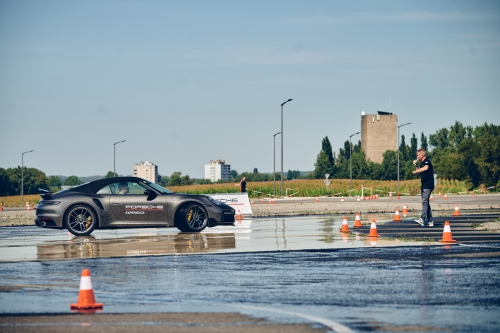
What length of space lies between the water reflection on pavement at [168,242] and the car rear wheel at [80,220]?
356 mm

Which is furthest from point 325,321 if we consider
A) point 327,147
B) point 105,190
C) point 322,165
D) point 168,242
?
point 327,147

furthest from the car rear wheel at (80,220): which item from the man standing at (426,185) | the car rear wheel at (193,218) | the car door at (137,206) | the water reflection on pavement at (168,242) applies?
the man standing at (426,185)

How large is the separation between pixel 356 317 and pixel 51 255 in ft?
27.7

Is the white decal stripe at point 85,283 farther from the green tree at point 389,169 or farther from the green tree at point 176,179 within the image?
the green tree at point 389,169

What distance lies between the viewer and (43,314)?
8703 mm

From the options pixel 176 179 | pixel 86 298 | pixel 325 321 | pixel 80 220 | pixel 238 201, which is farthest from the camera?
pixel 176 179

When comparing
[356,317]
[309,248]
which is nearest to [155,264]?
[309,248]

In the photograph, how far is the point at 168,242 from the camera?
1797 centimetres

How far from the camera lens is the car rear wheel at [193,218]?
20766 millimetres

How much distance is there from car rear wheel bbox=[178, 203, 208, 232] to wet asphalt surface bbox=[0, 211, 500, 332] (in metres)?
3.49

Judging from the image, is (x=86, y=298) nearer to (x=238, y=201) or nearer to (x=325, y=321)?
(x=325, y=321)

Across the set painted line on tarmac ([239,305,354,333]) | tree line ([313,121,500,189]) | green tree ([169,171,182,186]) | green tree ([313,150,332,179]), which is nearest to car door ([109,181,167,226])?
painted line on tarmac ([239,305,354,333])

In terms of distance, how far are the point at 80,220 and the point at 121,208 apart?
40.1 inches

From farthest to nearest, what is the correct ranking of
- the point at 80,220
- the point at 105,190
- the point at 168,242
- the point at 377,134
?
→ the point at 377,134, the point at 105,190, the point at 80,220, the point at 168,242
